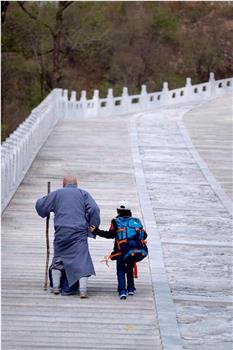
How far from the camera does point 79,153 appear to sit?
2802 centimetres

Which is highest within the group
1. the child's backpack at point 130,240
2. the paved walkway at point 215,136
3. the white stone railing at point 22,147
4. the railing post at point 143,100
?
the child's backpack at point 130,240

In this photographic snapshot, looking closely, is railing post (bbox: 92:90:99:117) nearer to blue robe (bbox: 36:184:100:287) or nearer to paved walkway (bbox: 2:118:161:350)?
paved walkway (bbox: 2:118:161:350)

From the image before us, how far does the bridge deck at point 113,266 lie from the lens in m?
10.4

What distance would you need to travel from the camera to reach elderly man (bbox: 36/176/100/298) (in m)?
11.6

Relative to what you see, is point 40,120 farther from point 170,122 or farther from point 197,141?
point 170,122

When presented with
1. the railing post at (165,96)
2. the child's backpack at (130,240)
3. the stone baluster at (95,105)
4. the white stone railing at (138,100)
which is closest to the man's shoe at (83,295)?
the child's backpack at (130,240)

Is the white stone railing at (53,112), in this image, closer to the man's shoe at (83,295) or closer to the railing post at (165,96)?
the railing post at (165,96)

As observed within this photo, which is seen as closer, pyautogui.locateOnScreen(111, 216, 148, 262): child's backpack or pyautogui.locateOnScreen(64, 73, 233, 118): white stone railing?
pyautogui.locateOnScreen(111, 216, 148, 262): child's backpack

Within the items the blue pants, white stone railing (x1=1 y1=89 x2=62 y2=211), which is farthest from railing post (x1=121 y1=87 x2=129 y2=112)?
the blue pants

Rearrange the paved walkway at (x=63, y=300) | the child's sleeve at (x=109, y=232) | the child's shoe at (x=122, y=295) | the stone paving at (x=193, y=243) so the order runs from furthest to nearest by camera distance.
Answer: the child's shoe at (x=122, y=295), the child's sleeve at (x=109, y=232), the stone paving at (x=193, y=243), the paved walkway at (x=63, y=300)

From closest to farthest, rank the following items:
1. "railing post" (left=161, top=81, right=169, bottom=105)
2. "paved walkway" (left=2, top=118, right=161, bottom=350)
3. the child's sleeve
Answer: "paved walkway" (left=2, top=118, right=161, bottom=350)
the child's sleeve
"railing post" (left=161, top=81, right=169, bottom=105)

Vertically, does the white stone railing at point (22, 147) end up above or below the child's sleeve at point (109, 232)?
below

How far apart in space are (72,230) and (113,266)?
2.47 metres

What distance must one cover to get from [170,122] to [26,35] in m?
22.7
